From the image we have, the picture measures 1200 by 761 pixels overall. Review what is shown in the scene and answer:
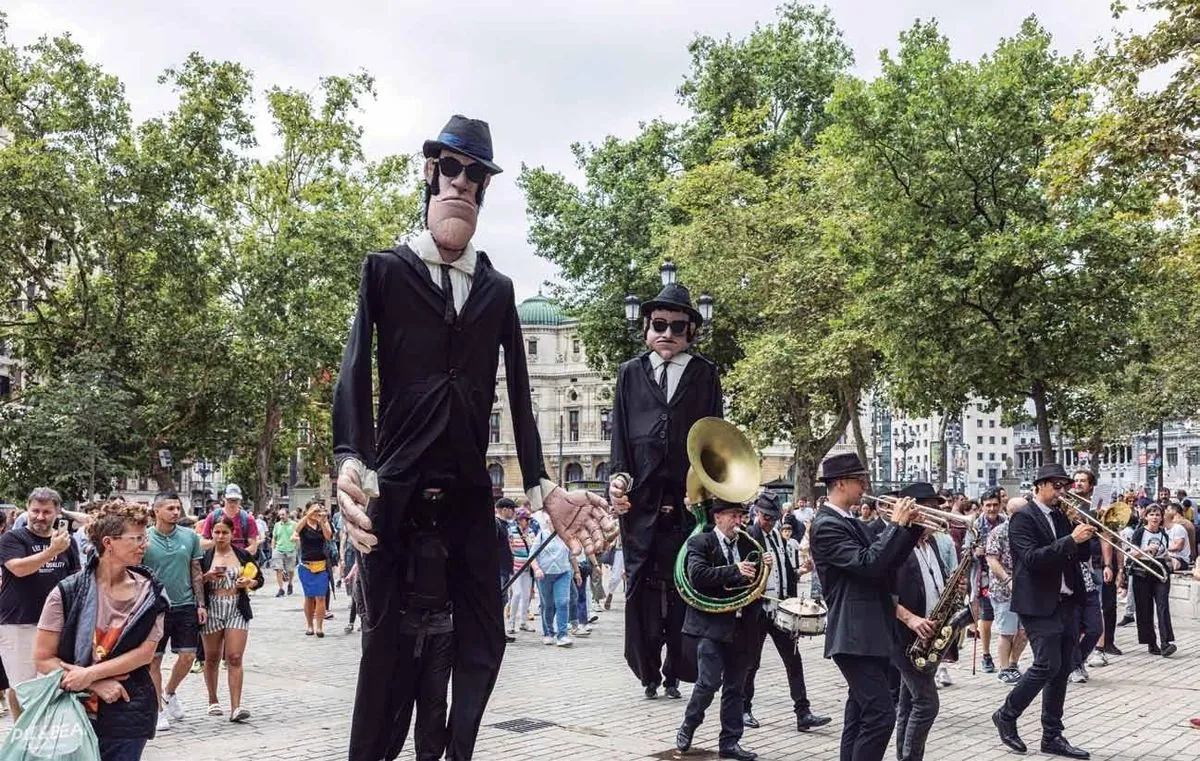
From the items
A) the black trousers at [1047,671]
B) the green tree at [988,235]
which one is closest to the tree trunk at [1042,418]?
the green tree at [988,235]

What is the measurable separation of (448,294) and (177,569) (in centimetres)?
611

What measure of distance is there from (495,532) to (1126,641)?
14774mm

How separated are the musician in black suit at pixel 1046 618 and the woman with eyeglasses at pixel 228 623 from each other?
6099 mm

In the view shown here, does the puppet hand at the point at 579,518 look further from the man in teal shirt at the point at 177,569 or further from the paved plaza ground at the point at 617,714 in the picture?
the man in teal shirt at the point at 177,569

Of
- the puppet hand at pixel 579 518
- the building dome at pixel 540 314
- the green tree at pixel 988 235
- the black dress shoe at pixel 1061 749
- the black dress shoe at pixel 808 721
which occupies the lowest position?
the black dress shoe at pixel 1061 749

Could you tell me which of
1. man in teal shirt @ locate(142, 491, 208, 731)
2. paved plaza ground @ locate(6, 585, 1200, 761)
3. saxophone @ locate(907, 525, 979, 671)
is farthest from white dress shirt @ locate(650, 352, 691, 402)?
man in teal shirt @ locate(142, 491, 208, 731)

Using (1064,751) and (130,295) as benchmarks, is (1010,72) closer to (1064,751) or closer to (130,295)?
(1064,751)

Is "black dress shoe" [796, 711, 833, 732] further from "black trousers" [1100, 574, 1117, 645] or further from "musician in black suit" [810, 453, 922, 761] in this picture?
"black trousers" [1100, 574, 1117, 645]

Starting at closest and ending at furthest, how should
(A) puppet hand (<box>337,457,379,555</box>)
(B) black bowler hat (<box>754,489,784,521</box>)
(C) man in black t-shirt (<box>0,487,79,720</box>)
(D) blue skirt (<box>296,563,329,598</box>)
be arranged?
(A) puppet hand (<box>337,457,379,555</box>), (C) man in black t-shirt (<box>0,487,79,720</box>), (B) black bowler hat (<box>754,489,784,521</box>), (D) blue skirt (<box>296,563,329,598</box>)

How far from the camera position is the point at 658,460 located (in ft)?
27.1

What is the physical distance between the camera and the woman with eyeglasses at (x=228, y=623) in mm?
9938

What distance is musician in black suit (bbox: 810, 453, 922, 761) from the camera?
6547 mm

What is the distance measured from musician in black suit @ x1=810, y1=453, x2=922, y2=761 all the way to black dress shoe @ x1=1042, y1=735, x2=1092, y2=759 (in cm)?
264

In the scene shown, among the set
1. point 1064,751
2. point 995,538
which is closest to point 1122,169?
point 995,538
